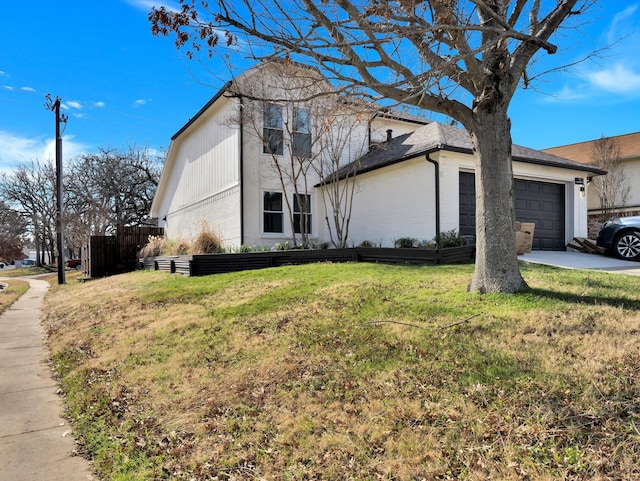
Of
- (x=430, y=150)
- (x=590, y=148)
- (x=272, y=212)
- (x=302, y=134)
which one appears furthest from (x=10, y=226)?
(x=590, y=148)

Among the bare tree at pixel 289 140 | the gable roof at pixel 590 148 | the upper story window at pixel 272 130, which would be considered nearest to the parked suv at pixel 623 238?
the bare tree at pixel 289 140

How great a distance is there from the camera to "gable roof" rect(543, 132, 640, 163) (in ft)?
65.9

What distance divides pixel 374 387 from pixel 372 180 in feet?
35.3

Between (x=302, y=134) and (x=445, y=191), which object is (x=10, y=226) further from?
(x=445, y=191)

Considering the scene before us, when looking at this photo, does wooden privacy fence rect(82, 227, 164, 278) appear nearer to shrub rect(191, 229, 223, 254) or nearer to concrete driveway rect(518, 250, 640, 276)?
shrub rect(191, 229, 223, 254)

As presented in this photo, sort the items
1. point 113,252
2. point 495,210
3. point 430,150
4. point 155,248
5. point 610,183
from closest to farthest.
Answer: point 495,210, point 430,150, point 155,248, point 113,252, point 610,183

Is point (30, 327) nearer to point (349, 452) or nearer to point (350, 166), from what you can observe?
point (349, 452)

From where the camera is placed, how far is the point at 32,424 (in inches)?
154

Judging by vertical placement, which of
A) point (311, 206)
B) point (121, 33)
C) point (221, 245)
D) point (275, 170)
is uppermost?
point (121, 33)

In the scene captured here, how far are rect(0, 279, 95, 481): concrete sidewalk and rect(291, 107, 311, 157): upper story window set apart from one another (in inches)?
374

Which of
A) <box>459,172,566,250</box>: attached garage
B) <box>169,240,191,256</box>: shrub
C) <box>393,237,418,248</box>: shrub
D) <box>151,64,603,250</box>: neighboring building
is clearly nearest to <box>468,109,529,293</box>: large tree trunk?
<box>151,64,603,250</box>: neighboring building

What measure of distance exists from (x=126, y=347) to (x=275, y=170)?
9496 millimetres

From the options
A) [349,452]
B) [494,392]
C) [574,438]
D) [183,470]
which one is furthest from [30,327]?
[574,438]

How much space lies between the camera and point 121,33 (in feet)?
33.0
